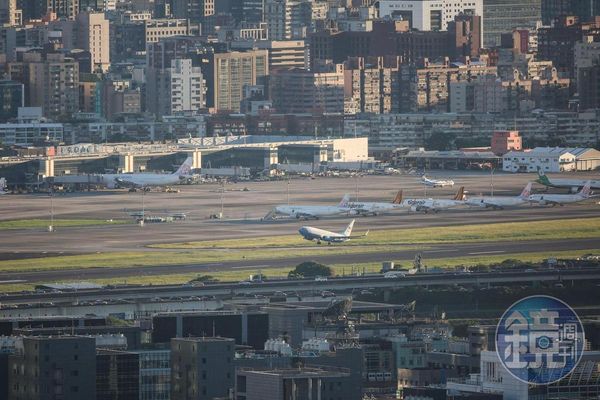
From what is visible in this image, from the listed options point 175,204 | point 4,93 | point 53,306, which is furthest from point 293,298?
point 4,93

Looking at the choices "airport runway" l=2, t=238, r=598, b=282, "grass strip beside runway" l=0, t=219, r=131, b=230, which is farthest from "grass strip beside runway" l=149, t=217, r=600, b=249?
"grass strip beside runway" l=0, t=219, r=131, b=230

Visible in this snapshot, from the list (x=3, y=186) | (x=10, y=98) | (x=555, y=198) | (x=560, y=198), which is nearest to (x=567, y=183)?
(x=560, y=198)

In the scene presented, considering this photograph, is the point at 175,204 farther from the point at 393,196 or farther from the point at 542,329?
the point at 542,329

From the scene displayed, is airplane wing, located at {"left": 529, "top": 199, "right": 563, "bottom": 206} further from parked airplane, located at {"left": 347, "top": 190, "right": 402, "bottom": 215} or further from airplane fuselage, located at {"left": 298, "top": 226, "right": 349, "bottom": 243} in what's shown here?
airplane fuselage, located at {"left": 298, "top": 226, "right": 349, "bottom": 243}

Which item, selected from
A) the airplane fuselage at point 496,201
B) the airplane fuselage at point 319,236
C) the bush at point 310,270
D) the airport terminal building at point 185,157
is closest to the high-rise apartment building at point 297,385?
the bush at point 310,270

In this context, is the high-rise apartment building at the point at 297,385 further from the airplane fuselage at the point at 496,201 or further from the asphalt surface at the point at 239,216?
the airplane fuselage at the point at 496,201
